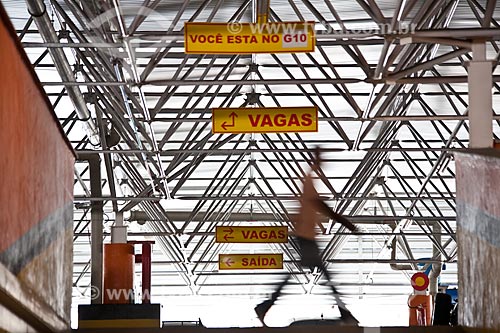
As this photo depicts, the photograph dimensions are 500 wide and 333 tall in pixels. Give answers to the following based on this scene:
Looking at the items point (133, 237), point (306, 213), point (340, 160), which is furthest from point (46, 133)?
point (133, 237)

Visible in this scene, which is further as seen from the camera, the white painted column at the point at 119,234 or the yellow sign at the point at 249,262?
the yellow sign at the point at 249,262

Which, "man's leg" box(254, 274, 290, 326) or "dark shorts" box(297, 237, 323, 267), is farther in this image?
"man's leg" box(254, 274, 290, 326)

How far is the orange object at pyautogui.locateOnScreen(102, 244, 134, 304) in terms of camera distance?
22.5 m

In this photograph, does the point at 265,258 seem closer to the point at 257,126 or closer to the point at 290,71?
the point at 290,71

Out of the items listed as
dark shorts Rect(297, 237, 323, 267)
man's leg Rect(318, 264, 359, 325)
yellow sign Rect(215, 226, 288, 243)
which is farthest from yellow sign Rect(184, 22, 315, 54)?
yellow sign Rect(215, 226, 288, 243)

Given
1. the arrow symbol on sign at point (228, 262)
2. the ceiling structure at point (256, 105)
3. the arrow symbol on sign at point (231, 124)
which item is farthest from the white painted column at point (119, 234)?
the arrow symbol on sign at point (231, 124)

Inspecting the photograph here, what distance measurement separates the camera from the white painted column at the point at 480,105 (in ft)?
39.7

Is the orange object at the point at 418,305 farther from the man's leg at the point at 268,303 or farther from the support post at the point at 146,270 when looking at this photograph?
the man's leg at the point at 268,303

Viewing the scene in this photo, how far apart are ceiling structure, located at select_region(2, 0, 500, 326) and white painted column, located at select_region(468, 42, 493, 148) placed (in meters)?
Answer: 0.39

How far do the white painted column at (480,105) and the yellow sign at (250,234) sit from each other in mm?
14252

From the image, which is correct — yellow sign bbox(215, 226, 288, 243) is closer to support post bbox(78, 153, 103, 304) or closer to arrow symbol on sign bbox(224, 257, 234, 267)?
arrow symbol on sign bbox(224, 257, 234, 267)

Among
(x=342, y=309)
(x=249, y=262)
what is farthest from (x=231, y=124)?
(x=249, y=262)


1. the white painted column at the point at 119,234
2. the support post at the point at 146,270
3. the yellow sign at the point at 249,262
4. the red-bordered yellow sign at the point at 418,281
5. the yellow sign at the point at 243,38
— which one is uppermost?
the yellow sign at the point at 243,38

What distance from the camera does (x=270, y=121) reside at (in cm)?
1780
